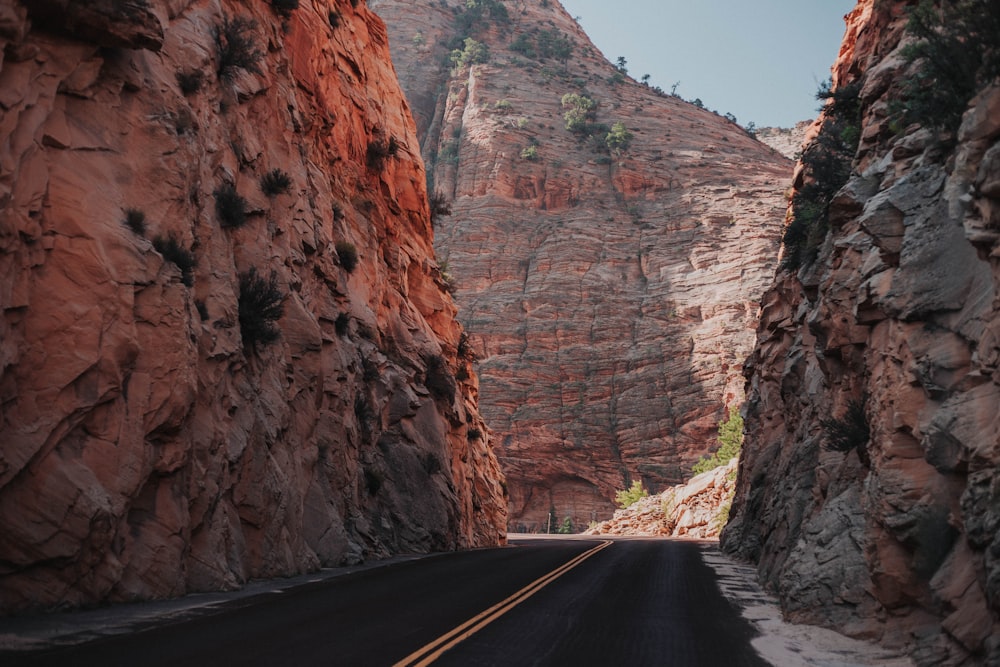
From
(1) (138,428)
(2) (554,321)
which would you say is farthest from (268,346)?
(2) (554,321)

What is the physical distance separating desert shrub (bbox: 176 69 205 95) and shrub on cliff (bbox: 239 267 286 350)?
3.75 metres

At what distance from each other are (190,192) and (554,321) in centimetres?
6369

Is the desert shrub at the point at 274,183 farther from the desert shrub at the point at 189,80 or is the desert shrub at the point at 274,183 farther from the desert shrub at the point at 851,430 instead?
the desert shrub at the point at 851,430

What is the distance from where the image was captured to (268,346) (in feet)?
58.4

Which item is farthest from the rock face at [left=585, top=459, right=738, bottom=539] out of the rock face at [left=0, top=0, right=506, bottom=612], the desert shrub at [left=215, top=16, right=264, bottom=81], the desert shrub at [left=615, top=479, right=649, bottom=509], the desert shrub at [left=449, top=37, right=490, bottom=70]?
the desert shrub at [left=449, top=37, right=490, bottom=70]

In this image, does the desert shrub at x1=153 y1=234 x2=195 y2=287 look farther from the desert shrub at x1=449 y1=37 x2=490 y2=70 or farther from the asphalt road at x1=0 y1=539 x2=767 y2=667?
the desert shrub at x1=449 y1=37 x2=490 y2=70

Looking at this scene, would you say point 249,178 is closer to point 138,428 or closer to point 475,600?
point 138,428

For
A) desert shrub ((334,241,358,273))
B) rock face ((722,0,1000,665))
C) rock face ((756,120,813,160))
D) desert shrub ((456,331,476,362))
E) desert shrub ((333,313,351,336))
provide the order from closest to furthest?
rock face ((722,0,1000,665)), desert shrub ((333,313,351,336)), desert shrub ((334,241,358,273)), desert shrub ((456,331,476,362)), rock face ((756,120,813,160))

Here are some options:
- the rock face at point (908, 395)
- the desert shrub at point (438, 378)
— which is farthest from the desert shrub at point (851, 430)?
the desert shrub at point (438, 378)

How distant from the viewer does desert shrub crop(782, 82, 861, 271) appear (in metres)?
19.7

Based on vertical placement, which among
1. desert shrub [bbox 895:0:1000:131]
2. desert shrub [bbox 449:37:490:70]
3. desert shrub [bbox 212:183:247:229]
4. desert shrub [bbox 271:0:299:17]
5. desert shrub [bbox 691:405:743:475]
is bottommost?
desert shrub [bbox 691:405:743:475]

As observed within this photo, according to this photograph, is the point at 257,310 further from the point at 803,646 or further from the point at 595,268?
the point at 595,268

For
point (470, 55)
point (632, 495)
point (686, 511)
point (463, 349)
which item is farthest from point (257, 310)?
point (470, 55)

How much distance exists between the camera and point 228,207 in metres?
17.1
